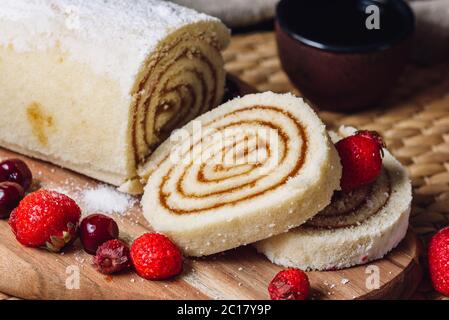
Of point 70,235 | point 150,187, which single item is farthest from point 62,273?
point 150,187

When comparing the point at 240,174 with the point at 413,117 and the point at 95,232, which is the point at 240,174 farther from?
the point at 413,117

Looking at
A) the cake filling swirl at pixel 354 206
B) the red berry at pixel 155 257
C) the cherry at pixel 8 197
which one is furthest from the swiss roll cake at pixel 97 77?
the cake filling swirl at pixel 354 206

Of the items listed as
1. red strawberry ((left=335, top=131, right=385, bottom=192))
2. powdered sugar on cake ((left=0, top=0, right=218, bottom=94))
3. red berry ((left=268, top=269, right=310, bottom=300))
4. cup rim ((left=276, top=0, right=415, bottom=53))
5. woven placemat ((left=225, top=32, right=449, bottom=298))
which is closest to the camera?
red berry ((left=268, top=269, right=310, bottom=300))

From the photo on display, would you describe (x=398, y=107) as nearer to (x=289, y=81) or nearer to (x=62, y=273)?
(x=289, y=81)

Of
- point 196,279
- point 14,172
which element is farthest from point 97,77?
point 196,279

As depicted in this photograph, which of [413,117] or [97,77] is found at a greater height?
[97,77]

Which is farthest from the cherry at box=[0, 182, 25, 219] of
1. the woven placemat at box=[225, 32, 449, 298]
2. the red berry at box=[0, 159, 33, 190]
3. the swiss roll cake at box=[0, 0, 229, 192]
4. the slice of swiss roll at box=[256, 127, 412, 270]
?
the woven placemat at box=[225, 32, 449, 298]

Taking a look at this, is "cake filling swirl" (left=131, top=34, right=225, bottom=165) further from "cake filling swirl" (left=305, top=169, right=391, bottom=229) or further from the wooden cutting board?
"cake filling swirl" (left=305, top=169, right=391, bottom=229)
